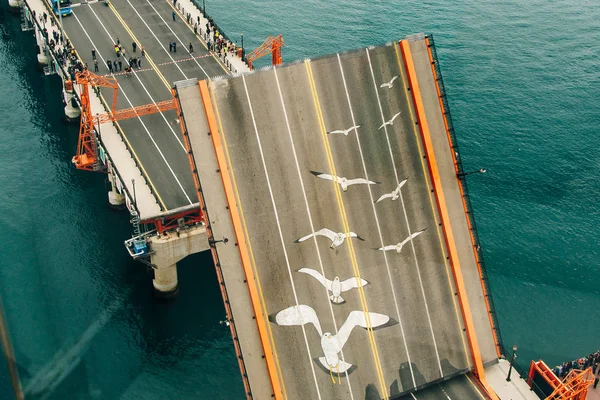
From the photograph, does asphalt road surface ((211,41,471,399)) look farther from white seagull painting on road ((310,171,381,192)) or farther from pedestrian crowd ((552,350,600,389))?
pedestrian crowd ((552,350,600,389))

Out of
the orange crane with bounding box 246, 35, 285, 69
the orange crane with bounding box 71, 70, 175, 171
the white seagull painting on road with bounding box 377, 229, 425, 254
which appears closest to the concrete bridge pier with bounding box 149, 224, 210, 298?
the orange crane with bounding box 71, 70, 175, 171

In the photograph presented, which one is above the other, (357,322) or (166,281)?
(166,281)

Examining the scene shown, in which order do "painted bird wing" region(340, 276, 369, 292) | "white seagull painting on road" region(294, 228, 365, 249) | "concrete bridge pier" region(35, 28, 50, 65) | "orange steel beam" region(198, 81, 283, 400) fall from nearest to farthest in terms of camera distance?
1. "orange steel beam" region(198, 81, 283, 400)
2. "painted bird wing" region(340, 276, 369, 292)
3. "white seagull painting on road" region(294, 228, 365, 249)
4. "concrete bridge pier" region(35, 28, 50, 65)

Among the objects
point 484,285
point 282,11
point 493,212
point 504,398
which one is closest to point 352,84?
point 484,285

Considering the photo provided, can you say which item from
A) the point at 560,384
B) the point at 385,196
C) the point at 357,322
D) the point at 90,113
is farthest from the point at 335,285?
the point at 90,113

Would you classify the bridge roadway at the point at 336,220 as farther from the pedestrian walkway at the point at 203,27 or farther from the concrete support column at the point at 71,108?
Answer: the concrete support column at the point at 71,108

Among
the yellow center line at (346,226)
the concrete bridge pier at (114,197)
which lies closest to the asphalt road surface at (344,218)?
the yellow center line at (346,226)

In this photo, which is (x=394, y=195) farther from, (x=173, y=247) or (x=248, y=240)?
(x=173, y=247)
